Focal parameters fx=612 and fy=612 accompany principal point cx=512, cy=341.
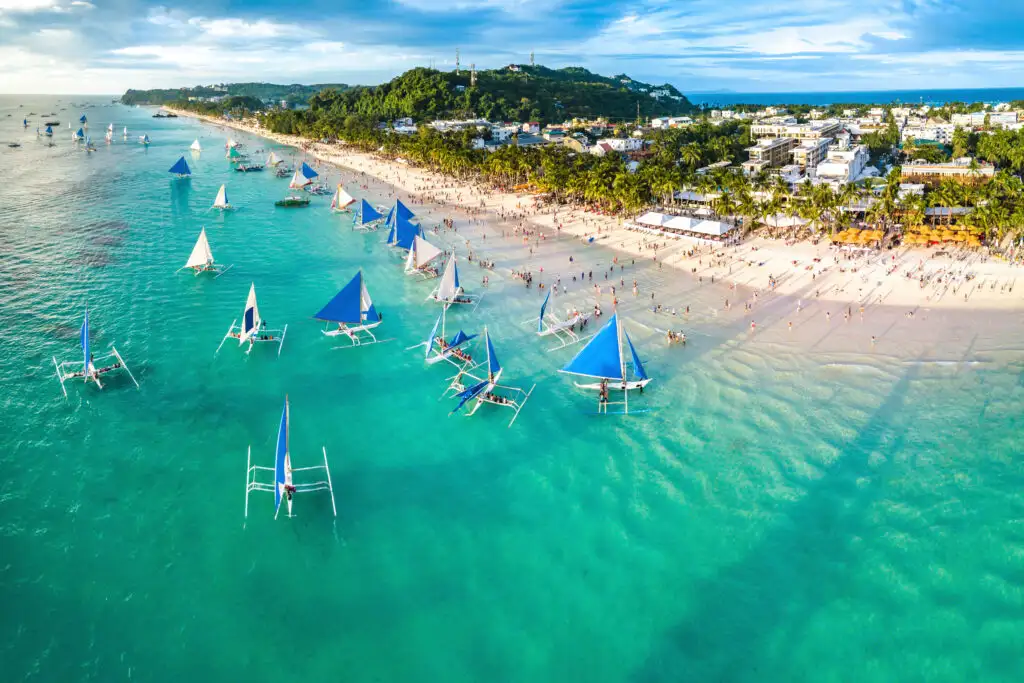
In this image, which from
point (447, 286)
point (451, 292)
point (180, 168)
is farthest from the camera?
point (180, 168)

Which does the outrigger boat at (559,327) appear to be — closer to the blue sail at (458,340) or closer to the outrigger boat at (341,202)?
the blue sail at (458,340)

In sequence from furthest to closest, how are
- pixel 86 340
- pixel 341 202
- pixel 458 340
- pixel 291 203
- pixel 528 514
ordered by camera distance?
pixel 291 203 < pixel 341 202 < pixel 458 340 < pixel 86 340 < pixel 528 514

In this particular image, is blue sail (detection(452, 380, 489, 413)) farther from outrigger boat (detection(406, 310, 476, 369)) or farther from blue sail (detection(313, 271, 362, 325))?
blue sail (detection(313, 271, 362, 325))

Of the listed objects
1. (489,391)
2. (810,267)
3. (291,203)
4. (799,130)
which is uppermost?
(799,130)

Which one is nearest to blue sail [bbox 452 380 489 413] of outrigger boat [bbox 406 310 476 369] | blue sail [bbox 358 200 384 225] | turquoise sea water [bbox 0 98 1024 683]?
turquoise sea water [bbox 0 98 1024 683]

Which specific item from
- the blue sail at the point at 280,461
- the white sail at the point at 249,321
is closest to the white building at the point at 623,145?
the white sail at the point at 249,321

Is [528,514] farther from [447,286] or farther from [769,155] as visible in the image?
[769,155]

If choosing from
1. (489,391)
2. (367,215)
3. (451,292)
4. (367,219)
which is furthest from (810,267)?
(367,215)
